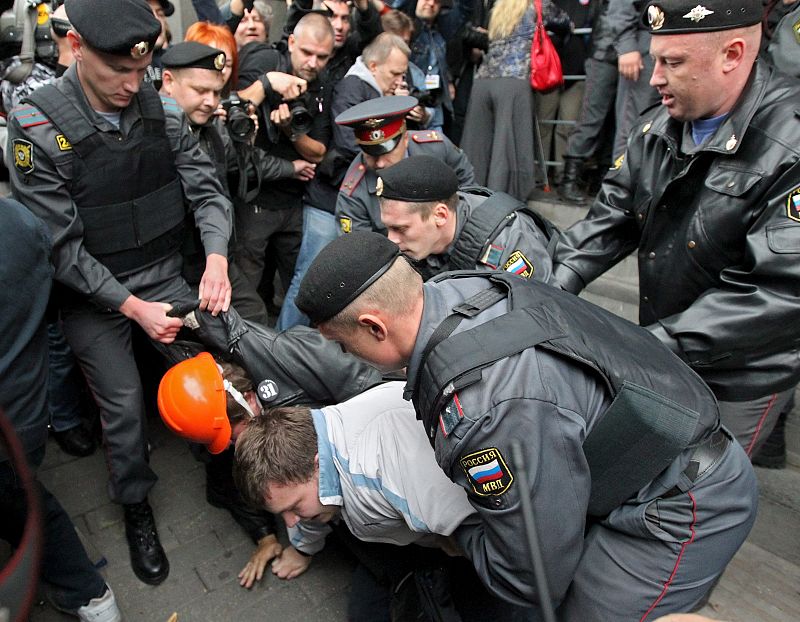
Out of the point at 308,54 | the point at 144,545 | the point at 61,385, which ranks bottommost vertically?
the point at 144,545

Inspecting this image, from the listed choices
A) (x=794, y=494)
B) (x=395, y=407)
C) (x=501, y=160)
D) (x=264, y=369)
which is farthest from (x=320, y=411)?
(x=501, y=160)

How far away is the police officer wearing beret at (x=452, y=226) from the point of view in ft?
8.50

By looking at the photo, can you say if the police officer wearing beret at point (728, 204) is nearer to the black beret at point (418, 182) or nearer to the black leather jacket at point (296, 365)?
the black beret at point (418, 182)

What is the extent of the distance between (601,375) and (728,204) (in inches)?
33.0

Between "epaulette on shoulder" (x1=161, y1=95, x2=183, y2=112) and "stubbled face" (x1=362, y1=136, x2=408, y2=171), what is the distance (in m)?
1.00

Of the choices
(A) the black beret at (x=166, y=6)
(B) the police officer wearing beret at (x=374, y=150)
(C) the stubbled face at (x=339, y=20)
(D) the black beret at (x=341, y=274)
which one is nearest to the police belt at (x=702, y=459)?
(D) the black beret at (x=341, y=274)

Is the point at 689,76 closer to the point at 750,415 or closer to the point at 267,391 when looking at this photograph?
the point at 750,415

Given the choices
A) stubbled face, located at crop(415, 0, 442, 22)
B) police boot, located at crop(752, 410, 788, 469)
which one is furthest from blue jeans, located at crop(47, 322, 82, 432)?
police boot, located at crop(752, 410, 788, 469)

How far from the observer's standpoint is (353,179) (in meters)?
3.42

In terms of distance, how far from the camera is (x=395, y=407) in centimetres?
201

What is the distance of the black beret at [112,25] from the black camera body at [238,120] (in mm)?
912

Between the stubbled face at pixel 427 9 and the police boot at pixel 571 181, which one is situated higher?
the stubbled face at pixel 427 9

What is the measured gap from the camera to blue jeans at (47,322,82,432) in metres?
3.11

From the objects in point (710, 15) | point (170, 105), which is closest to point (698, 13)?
point (710, 15)
